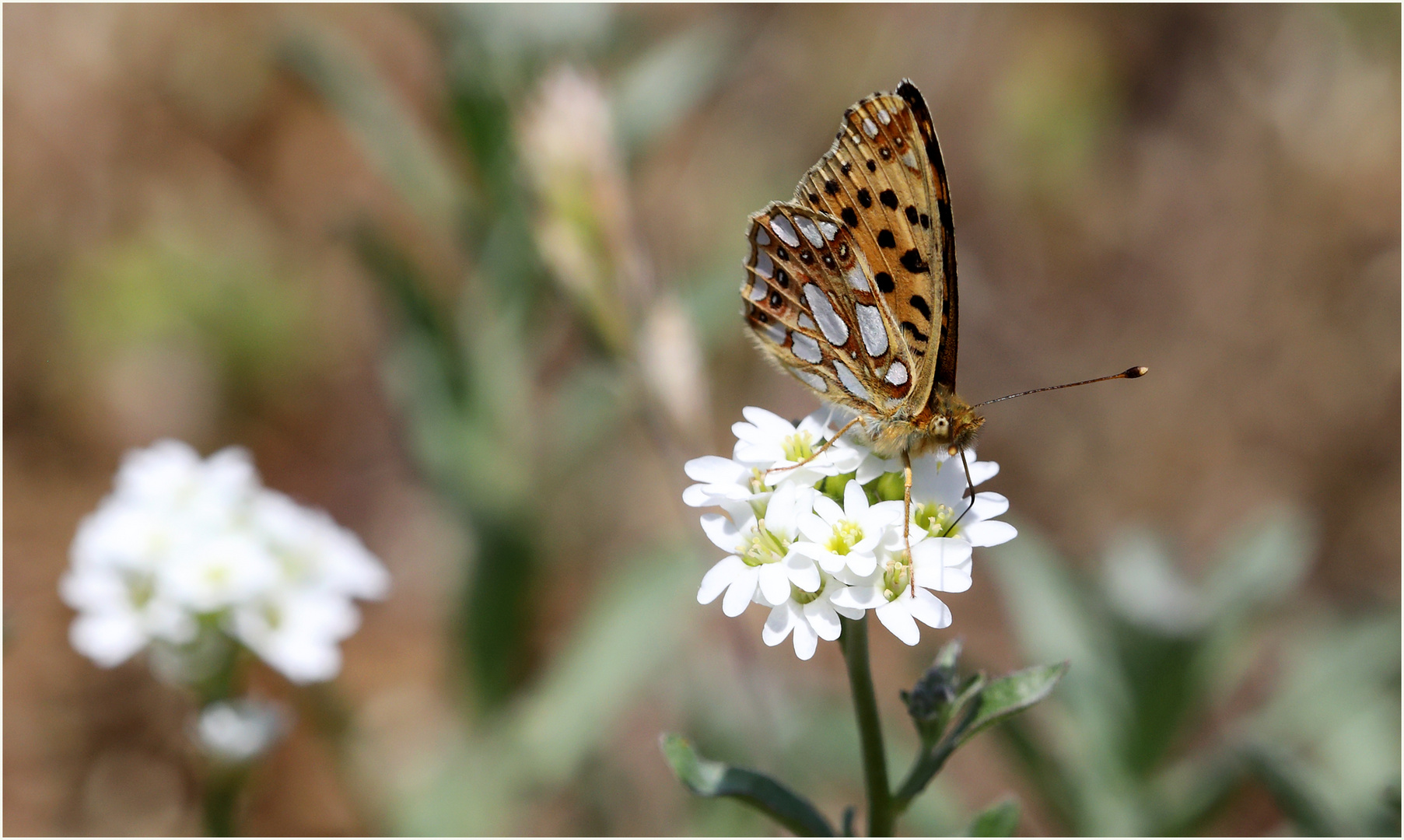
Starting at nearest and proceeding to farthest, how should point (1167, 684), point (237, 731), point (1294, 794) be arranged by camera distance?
point (1294, 794) → point (237, 731) → point (1167, 684)

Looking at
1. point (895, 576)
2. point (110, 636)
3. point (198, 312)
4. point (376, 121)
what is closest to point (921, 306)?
point (895, 576)

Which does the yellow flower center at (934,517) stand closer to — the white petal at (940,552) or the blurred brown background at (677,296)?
the white petal at (940,552)

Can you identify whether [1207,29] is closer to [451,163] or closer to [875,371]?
[451,163]

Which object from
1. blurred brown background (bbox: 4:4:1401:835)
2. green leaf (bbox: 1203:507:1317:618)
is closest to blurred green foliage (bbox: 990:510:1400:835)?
green leaf (bbox: 1203:507:1317:618)

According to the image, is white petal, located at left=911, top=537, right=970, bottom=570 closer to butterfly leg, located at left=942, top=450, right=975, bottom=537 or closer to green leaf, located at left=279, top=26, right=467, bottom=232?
butterfly leg, located at left=942, top=450, right=975, bottom=537

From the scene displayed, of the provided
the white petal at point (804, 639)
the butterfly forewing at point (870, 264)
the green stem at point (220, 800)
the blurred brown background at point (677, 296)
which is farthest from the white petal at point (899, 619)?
the blurred brown background at point (677, 296)

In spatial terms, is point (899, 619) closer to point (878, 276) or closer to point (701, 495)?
point (701, 495)
